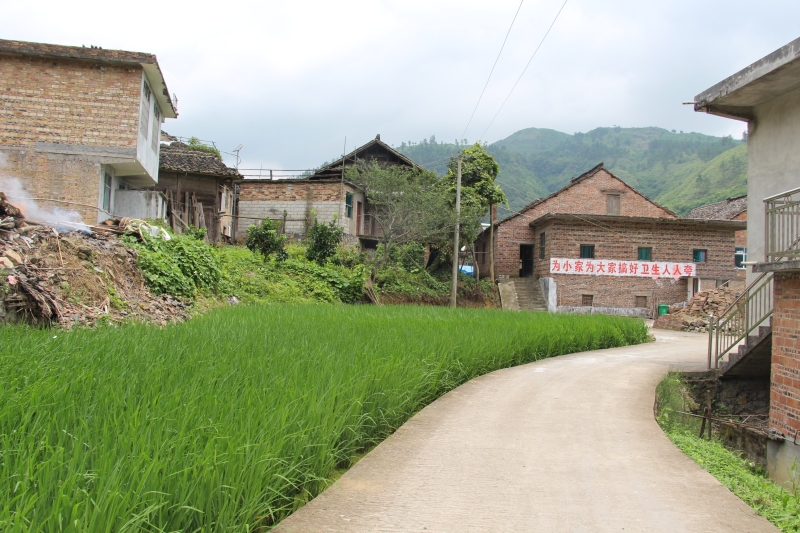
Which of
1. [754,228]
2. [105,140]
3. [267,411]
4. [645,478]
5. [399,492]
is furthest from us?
[105,140]

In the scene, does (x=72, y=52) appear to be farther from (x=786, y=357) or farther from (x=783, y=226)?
(x=786, y=357)

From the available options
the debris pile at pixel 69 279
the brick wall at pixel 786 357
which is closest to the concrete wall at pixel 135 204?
the debris pile at pixel 69 279

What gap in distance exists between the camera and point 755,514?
3605mm

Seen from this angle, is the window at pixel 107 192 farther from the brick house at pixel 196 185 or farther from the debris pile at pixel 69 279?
the brick house at pixel 196 185

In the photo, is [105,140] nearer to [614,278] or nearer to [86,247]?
[86,247]

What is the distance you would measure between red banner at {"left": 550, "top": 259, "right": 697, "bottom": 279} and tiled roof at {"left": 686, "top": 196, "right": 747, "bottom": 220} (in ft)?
22.9

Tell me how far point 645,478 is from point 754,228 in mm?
9101

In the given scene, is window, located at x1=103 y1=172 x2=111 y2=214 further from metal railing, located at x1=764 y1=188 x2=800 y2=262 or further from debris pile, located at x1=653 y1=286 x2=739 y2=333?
debris pile, located at x1=653 y1=286 x2=739 y2=333

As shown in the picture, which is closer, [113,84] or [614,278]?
[113,84]

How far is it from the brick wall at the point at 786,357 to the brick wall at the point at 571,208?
22.6 m

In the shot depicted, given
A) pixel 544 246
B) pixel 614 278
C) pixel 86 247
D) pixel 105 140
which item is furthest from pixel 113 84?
pixel 614 278

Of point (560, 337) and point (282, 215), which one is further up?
point (282, 215)

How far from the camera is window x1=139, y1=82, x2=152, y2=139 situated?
1638 cm

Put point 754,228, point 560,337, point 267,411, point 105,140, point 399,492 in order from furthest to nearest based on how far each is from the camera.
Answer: point 105,140 → point 560,337 → point 754,228 → point 399,492 → point 267,411
